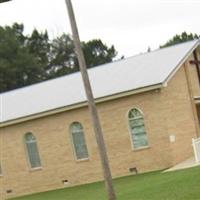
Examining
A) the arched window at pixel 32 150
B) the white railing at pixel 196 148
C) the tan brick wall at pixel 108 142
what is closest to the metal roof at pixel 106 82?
the tan brick wall at pixel 108 142

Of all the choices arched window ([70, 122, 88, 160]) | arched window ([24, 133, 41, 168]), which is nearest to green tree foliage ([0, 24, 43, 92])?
arched window ([24, 133, 41, 168])

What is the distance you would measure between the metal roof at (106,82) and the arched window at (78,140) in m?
1.31

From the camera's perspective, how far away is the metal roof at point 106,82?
97.0 feet

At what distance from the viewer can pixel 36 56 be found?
83.8 m

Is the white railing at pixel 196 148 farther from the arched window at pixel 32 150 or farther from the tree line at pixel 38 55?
the tree line at pixel 38 55

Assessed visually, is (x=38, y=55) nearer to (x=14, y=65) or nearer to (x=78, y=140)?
(x=14, y=65)

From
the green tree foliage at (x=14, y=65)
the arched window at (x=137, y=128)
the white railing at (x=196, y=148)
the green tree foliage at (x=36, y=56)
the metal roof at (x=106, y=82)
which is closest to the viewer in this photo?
the white railing at (x=196, y=148)

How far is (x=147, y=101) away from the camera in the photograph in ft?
95.3

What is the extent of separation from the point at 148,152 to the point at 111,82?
171 inches

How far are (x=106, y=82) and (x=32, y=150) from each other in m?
5.66

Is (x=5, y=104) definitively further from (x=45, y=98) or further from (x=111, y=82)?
(x=111, y=82)

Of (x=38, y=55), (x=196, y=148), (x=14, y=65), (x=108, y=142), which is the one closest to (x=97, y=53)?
(x=38, y=55)

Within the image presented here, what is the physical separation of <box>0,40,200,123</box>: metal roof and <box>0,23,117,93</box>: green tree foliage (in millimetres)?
36770

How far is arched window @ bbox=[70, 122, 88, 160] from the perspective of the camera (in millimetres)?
31222
